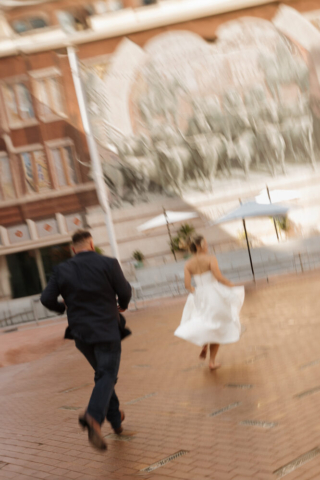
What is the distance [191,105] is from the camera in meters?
24.2

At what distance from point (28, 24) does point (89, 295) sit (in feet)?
72.9

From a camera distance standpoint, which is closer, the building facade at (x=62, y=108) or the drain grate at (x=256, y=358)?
the drain grate at (x=256, y=358)

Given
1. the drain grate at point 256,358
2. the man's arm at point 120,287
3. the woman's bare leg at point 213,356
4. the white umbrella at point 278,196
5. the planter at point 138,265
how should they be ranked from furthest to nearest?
1. the planter at point 138,265
2. the white umbrella at point 278,196
3. the drain grate at point 256,358
4. the woman's bare leg at point 213,356
5. the man's arm at point 120,287

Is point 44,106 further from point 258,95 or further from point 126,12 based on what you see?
point 258,95

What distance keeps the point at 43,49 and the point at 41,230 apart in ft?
23.1

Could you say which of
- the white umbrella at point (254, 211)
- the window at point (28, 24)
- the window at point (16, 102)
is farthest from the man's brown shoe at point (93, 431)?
the window at point (28, 24)

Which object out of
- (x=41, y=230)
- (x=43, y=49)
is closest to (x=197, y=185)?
(x=41, y=230)

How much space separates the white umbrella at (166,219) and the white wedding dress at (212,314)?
14873 mm

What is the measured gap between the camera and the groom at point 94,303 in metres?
4.71

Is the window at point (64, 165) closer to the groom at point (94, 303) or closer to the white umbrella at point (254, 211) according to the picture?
the white umbrella at point (254, 211)

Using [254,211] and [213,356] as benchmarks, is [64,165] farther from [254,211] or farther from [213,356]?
[213,356]

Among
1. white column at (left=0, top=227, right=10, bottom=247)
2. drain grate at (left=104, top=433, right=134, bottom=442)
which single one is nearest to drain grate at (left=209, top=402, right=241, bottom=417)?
drain grate at (left=104, top=433, right=134, bottom=442)

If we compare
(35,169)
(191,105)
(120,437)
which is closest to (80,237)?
(120,437)

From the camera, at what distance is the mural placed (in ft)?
79.1
